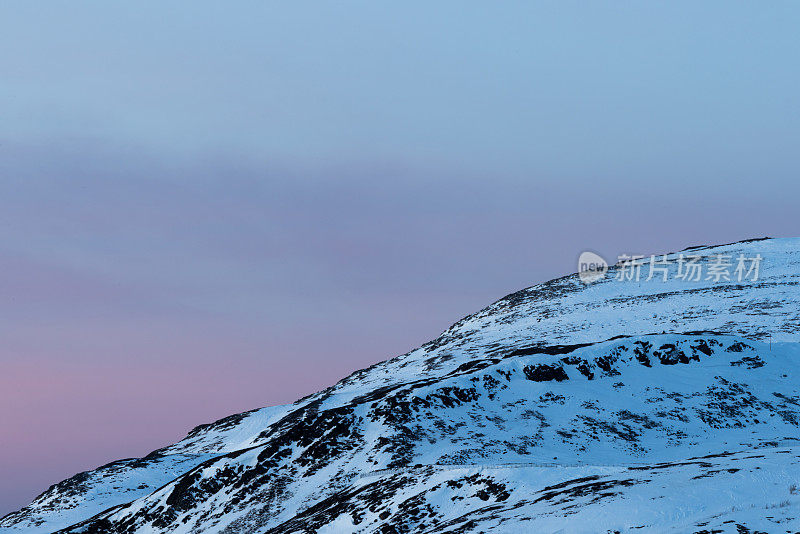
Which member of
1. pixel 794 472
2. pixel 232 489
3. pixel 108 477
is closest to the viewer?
pixel 794 472

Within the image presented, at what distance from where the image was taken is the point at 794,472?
25.1 metres

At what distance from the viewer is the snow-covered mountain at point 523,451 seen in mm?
25422

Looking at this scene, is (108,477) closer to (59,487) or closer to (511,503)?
(59,487)

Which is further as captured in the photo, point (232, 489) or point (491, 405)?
point (491, 405)

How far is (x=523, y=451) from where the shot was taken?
47750 millimetres

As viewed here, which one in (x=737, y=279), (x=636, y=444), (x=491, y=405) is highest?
(x=737, y=279)

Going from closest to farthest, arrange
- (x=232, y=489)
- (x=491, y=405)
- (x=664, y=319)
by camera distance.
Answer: (x=232, y=489)
(x=491, y=405)
(x=664, y=319)

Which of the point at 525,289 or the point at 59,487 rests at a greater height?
the point at 525,289

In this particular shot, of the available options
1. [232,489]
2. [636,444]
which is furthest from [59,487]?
[636,444]

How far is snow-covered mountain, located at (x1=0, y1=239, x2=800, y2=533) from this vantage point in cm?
2542

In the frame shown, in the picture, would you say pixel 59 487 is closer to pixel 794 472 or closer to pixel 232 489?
pixel 232 489

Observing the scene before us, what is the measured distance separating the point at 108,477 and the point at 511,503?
154 ft

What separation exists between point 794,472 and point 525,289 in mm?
98313

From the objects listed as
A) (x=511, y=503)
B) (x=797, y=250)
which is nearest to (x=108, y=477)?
(x=511, y=503)
